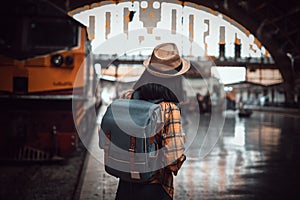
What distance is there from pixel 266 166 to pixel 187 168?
65.3 inches

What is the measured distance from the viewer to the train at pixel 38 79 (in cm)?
561

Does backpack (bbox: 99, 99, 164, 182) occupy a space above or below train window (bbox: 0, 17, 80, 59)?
below

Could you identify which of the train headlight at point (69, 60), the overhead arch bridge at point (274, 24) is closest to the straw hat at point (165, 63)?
the train headlight at point (69, 60)

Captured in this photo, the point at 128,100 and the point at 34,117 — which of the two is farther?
the point at 34,117

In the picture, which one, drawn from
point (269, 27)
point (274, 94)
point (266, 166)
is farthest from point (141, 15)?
point (274, 94)

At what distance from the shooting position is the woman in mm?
1999

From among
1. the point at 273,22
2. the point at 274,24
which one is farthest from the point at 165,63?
the point at 273,22

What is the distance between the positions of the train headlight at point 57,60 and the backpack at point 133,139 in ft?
13.5

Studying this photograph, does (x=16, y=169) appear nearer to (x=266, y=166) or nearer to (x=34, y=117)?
(x=34, y=117)

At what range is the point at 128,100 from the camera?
6.78 ft

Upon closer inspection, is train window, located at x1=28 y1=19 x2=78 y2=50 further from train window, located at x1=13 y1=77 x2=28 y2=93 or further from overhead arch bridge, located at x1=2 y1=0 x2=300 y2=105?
overhead arch bridge, located at x1=2 y1=0 x2=300 y2=105

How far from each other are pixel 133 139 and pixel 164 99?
1.18 ft

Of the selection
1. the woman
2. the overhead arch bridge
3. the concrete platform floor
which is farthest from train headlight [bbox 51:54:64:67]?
the woman

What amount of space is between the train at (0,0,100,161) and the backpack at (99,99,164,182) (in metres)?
4.02
